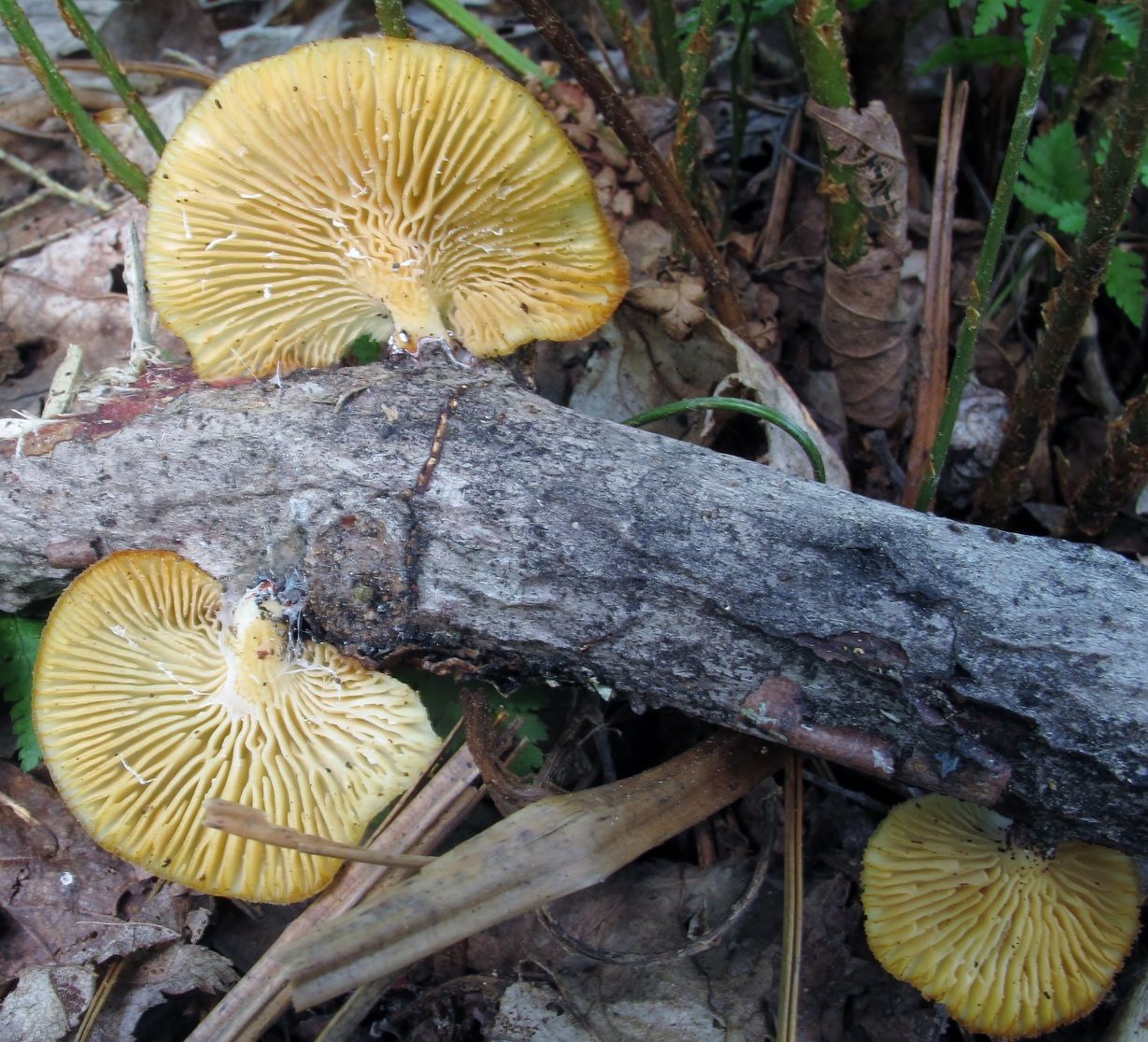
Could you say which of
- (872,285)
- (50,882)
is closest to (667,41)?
(872,285)

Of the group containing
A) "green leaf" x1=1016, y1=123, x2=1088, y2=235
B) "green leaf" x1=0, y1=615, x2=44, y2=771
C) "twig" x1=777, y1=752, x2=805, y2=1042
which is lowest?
"twig" x1=777, y1=752, x2=805, y2=1042

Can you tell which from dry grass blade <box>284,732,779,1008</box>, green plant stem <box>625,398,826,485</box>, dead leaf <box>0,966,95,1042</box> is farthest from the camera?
green plant stem <box>625,398,826,485</box>

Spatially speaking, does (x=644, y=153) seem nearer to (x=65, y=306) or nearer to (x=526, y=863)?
(x=526, y=863)

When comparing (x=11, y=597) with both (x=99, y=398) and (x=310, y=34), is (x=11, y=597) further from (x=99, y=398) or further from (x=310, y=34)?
(x=310, y=34)

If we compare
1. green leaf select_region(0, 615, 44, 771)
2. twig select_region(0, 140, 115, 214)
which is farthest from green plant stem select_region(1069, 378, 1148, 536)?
twig select_region(0, 140, 115, 214)

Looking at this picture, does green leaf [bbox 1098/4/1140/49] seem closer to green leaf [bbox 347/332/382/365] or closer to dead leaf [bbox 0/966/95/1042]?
green leaf [bbox 347/332/382/365]

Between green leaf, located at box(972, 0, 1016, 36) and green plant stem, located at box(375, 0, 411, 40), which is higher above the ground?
green leaf, located at box(972, 0, 1016, 36)
